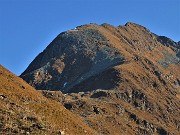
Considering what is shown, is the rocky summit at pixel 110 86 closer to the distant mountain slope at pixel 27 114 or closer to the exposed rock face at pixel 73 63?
the exposed rock face at pixel 73 63

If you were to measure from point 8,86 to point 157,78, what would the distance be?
133662mm

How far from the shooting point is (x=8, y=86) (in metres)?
40.6

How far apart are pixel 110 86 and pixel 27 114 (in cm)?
11287

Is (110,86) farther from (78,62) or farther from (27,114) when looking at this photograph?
(27,114)

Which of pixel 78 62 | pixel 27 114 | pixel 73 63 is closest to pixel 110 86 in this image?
pixel 78 62

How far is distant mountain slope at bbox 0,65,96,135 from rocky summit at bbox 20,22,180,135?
5859 centimetres

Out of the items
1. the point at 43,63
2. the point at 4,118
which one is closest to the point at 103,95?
the point at 43,63

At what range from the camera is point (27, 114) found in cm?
3338

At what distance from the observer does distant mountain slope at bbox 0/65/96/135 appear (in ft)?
101

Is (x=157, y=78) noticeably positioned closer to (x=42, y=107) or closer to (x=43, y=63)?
(x=43, y=63)

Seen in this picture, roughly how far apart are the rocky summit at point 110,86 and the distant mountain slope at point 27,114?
5859 cm

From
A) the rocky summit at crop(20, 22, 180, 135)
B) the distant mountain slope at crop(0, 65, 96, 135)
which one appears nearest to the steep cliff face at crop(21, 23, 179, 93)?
the rocky summit at crop(20, 22, 180, 135)

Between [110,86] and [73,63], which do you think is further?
[73,63]

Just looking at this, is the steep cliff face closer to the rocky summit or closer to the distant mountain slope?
the rocky summit
